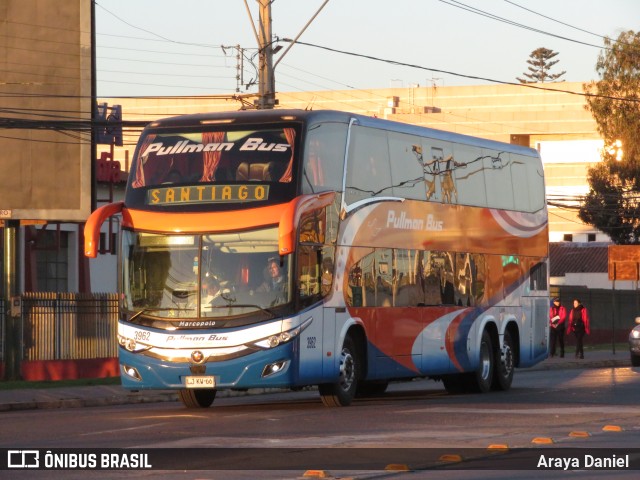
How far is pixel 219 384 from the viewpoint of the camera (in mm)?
19062

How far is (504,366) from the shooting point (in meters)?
26.1

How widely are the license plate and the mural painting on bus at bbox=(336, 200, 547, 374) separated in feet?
8.58

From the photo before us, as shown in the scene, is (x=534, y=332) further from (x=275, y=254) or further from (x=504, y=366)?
(x=275, y=254)

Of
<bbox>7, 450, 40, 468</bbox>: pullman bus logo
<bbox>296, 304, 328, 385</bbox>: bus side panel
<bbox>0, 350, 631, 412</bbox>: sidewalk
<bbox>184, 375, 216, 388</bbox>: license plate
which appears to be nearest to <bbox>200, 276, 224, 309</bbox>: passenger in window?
<bbox>184, 375, 216, 388</bbox>: license plate

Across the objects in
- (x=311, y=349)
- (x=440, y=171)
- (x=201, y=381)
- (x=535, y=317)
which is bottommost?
(x=201, y=381)

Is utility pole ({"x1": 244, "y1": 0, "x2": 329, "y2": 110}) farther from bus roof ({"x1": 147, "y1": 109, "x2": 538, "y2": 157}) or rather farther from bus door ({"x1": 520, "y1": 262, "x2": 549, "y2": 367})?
bus roof ({"x1": 147, "y1": 109, "x2": 538, "y2": 157})

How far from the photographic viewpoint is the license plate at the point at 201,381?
19.1 m

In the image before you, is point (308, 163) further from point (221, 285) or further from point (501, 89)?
point (501, 89)

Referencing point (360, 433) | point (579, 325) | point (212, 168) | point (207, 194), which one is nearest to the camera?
point (360, 433)

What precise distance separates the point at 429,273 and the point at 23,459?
1111 cm

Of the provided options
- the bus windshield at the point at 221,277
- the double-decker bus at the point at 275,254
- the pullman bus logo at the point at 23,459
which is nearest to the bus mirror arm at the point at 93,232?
the double-decker bus at the point at 275,254

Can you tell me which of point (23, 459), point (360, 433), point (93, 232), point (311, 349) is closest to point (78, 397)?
point (93, 232)

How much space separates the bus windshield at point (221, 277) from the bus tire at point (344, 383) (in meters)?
1.83

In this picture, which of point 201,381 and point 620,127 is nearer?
point 201,381
